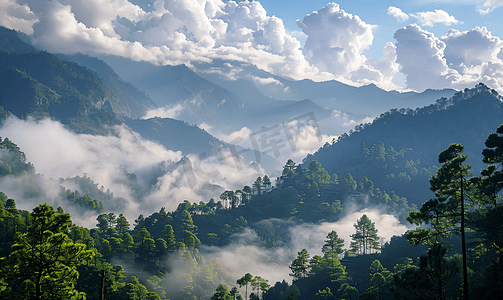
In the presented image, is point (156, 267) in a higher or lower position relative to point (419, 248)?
lower

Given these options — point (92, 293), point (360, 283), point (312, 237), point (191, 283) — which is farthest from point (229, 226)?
point (92, 293)

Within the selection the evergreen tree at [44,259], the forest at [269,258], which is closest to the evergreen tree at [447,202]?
the forest at [269,258]

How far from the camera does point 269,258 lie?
164750mm

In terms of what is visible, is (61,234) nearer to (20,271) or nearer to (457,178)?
(20,271)

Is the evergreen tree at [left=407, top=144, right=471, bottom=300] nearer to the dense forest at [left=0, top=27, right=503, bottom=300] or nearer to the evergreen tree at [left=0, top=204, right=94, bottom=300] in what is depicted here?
the dense forest at [left=0, top=27, right=503, bottom=300]

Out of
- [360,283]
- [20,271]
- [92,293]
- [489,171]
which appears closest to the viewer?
[20,271]

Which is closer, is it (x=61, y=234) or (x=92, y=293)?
(x=61, y=234)

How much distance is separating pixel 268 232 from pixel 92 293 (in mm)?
124311

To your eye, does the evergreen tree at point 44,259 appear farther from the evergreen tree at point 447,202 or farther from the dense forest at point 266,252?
the evergreen tree at point 447,202

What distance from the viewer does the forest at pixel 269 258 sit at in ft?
79.6

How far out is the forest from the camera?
2425 centimetres

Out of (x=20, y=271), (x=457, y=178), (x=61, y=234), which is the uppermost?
(x=457, y=178)

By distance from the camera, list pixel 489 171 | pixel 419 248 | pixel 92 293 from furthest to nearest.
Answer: pixel 419 248, pixel 92 293, pixel 489 171

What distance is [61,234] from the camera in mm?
24656
